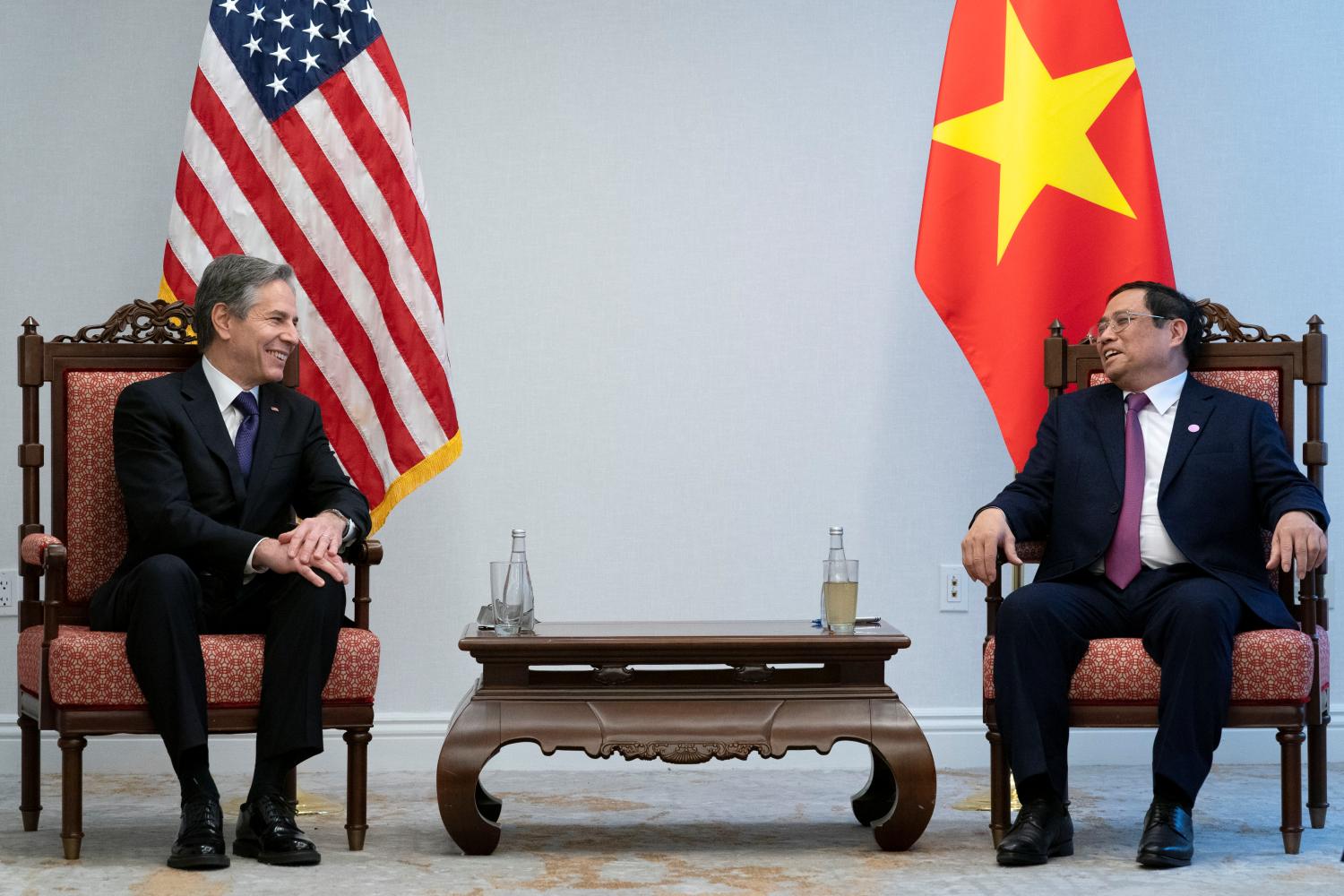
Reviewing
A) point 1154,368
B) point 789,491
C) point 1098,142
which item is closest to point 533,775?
point 789,491

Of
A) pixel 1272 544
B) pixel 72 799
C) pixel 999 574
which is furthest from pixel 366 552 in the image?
pixel 1272 544

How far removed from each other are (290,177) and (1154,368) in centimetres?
Result: 201

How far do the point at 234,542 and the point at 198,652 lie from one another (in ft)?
0.74

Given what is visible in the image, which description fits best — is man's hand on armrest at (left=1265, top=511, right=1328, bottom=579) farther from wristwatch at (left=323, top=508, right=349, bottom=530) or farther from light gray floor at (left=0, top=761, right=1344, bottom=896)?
wristwatch at (left=323, top=508, right=349, bottom=530)

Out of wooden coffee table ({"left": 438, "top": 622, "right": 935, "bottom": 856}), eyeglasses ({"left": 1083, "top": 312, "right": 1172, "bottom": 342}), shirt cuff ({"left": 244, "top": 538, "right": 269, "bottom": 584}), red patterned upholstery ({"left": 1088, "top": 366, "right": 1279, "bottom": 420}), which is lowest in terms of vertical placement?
wooden coffee table ({"left": 438, "top": 622, "right": 935, "bottom": 856})

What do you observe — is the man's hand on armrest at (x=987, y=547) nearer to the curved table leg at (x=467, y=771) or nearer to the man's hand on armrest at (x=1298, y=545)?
the man's hand on armrest at (x=1298, y=545)

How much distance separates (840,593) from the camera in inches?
106

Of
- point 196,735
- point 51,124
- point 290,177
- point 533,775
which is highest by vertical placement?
point 51,124

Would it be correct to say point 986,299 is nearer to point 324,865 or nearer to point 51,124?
point 324,865

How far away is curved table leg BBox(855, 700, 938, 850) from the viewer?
2619 millimetres

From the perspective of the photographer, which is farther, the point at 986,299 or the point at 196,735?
the point at 986,299

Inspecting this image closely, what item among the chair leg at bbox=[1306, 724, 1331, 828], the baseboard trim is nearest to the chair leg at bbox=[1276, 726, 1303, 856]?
the chair leg at bbox=[1306, 724, 1331, 828]

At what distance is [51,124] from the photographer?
3.77m

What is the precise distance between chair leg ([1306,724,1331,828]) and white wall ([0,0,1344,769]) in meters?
0.93
